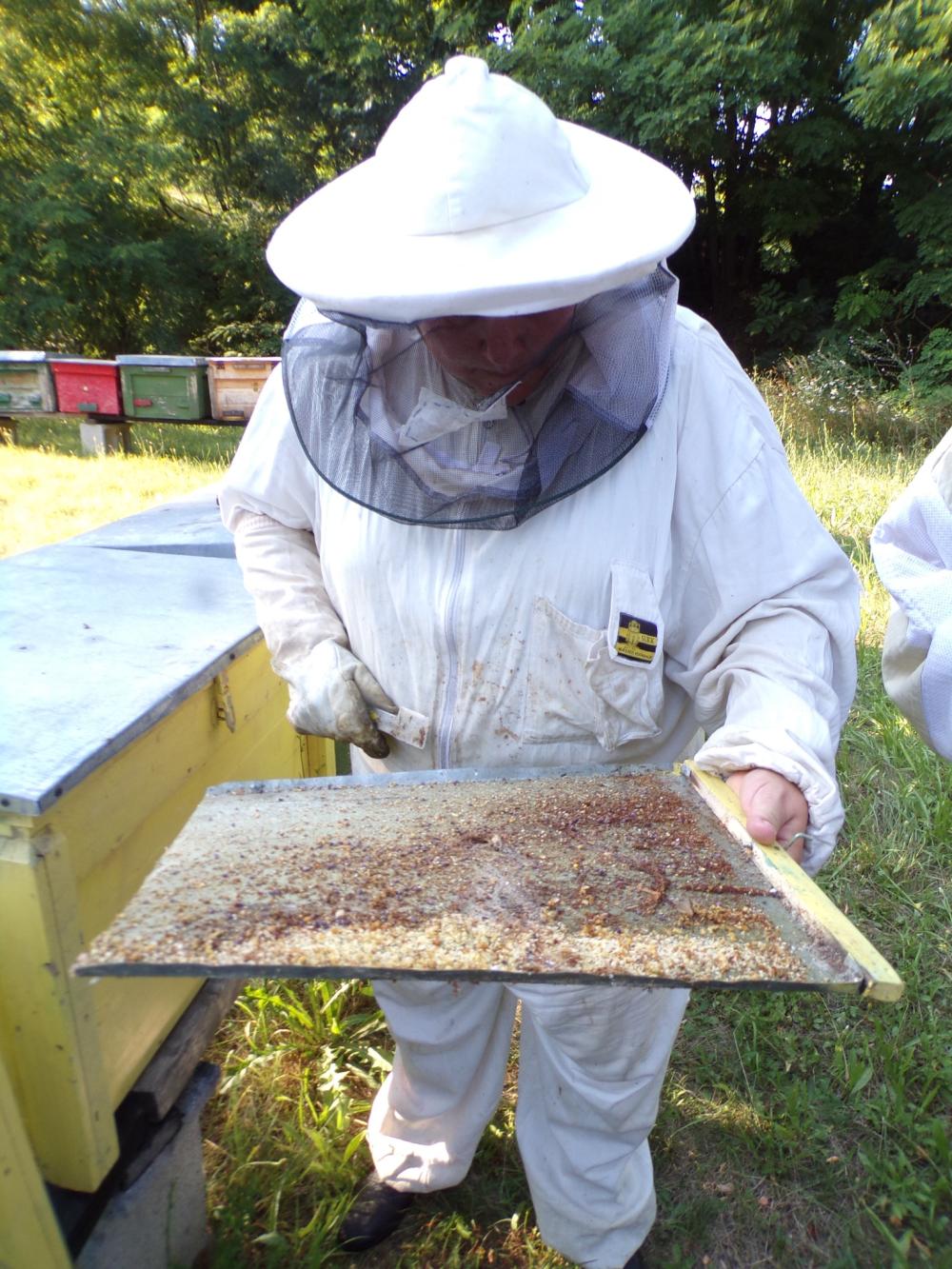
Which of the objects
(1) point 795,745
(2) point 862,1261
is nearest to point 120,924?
(1) point 795,745

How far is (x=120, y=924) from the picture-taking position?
3.46 feet

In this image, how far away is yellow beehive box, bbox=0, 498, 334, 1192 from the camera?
1.19 m

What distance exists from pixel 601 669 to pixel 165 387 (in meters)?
8.83

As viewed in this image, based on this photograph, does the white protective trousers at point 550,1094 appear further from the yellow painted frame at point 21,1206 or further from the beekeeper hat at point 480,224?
the beekeeper hat at point 480,224

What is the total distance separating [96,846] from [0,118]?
22678 millimetres

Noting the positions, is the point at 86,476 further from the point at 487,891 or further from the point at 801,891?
the point at 801,891

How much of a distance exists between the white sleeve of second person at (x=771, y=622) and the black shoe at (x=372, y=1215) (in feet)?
4.24

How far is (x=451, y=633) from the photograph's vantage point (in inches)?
57.0

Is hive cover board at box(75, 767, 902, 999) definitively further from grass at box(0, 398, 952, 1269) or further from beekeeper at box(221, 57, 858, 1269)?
grass at box(0, 398, 952, 1269)

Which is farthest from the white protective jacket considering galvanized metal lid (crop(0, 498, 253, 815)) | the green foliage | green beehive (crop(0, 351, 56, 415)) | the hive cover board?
the green foliage

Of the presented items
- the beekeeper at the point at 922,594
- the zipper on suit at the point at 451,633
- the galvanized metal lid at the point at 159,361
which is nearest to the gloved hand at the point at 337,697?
the zipper on suit at the point at 451,633

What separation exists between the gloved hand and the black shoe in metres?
1.07

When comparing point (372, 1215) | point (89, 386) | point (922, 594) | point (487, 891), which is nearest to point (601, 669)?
point (487, 891)

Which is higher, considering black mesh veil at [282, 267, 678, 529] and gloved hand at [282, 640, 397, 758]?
black mesh veil at [282, 267, 678, 529]
